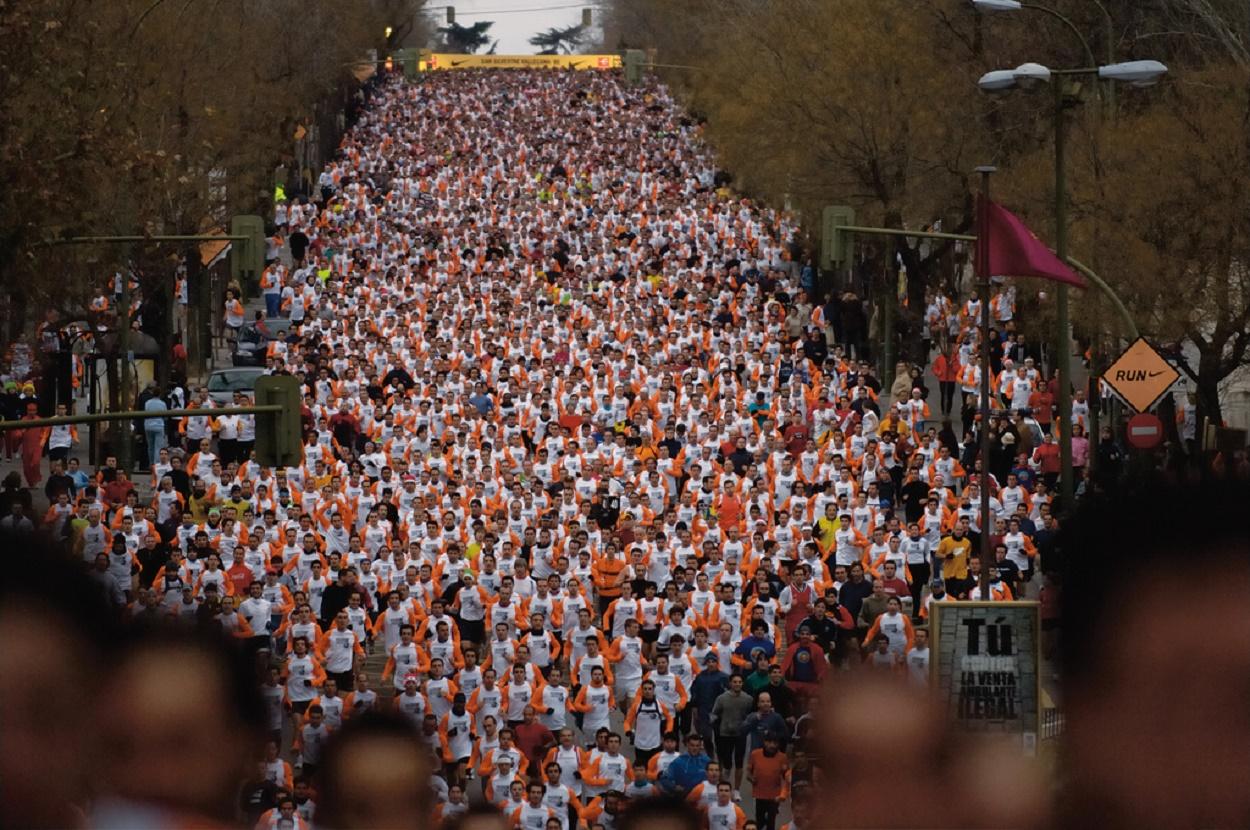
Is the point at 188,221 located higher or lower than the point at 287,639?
higher

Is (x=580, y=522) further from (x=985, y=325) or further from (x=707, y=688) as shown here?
(x=707, y=688)

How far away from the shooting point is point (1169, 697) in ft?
6.32

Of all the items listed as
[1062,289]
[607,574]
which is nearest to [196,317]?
[1062,289]

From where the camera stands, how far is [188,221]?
137 ft

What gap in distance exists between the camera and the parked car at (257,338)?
1674 inches

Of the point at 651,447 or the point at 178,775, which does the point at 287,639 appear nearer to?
the point at 651,447

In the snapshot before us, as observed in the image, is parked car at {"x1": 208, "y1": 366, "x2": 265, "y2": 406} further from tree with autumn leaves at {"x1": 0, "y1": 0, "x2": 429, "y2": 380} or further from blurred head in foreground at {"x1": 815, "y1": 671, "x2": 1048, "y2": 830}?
blurred head in foreground at {"x1": 815, "y1": 671, "x2": 1048, "y2": 830}

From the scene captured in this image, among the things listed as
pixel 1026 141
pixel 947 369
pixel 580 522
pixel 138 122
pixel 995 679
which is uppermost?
pixel 1026 141

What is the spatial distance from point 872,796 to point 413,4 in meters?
145

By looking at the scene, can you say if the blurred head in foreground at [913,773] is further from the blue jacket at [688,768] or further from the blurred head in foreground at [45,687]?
the blue jacket at [688,768]

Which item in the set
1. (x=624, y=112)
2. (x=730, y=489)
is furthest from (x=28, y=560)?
(x=624, y=112)

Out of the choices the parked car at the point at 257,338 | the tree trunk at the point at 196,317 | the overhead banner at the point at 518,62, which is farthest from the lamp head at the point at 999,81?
the overhead banner at the point at 518,62

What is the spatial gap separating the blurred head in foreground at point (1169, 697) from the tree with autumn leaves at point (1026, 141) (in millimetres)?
28487

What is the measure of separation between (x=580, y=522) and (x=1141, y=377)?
5.87 metres
